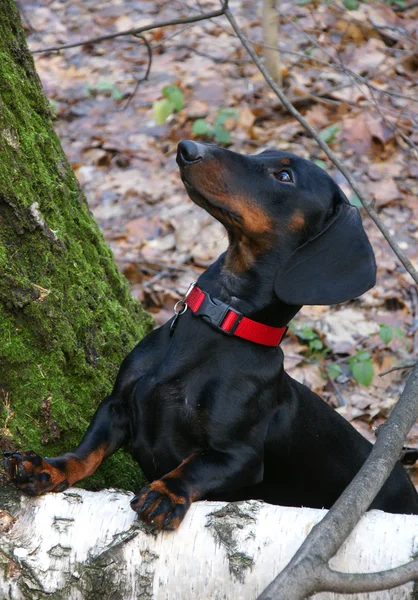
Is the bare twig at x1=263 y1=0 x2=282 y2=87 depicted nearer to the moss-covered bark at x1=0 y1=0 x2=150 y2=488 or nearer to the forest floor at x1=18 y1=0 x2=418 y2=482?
the forest floor at x1=18 y1=0 x2=418 y2=482

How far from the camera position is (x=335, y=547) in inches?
75.8

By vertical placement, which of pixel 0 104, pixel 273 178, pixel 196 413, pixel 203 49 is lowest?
pixel 203 49

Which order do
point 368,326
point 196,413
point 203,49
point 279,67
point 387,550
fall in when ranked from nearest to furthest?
point 387,550, point 196,413, point 368,326, point 279,67, point 203,49

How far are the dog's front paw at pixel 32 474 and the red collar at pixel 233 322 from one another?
73 centimetres

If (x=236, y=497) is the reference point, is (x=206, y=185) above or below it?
above

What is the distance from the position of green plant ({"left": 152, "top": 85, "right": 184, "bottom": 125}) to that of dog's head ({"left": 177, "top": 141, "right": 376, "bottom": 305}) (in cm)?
416

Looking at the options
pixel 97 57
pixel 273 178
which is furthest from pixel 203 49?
pixel 273 178

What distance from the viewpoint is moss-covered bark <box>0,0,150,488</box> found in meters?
2.62

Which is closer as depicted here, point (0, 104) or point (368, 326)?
point (0, 104)

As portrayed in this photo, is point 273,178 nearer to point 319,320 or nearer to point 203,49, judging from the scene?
point 319,320

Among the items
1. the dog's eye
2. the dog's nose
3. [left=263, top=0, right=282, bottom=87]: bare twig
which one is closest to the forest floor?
[left=263, top=0, right=282, bottom=87]: bare twig

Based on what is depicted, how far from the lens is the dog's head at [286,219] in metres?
2.57

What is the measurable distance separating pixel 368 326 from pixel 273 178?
228 centimetres

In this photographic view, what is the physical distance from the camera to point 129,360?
2795 mm
